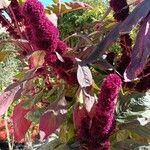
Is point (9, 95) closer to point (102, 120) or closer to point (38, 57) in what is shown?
point (38, 57)

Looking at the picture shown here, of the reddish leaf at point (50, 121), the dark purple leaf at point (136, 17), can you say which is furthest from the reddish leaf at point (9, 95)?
the dark purple leaf at point (136, 17)

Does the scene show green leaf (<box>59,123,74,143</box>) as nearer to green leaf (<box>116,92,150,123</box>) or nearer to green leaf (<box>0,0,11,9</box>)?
green leaf (<box>116,92,150,123</box>)

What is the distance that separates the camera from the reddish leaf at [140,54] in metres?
0.79

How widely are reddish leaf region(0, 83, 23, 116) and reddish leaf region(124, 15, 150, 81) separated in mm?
314

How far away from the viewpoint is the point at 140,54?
80 cm

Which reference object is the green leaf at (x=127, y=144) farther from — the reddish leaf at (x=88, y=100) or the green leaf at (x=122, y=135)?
the reddish leaf at (x=88, y=100)

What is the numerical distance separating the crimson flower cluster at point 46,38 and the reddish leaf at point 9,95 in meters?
0.09

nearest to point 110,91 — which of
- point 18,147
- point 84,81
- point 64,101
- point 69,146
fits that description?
point 84,81

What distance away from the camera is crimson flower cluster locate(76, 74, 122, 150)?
3.04 feet

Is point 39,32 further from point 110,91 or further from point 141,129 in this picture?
point 141,129

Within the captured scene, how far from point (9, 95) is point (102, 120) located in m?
0.21

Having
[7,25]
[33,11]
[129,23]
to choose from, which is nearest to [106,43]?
[129,23]

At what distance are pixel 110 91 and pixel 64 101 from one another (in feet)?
0.63

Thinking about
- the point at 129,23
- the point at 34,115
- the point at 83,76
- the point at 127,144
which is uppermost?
the point at 129,23
